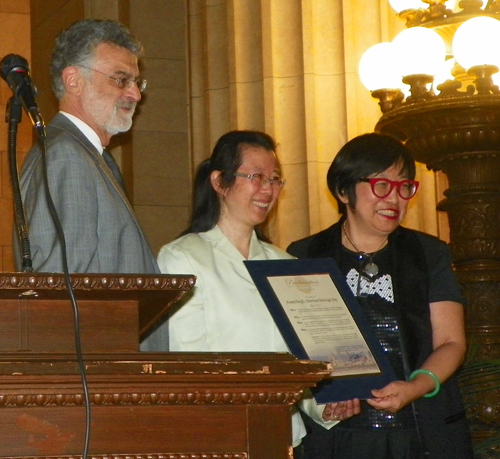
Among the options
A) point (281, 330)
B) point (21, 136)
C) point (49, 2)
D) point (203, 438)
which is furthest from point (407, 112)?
point (21, 136)

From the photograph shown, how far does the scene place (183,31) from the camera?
7.30m

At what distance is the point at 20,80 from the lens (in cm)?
262

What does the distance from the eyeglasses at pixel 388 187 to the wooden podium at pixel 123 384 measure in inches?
65.9

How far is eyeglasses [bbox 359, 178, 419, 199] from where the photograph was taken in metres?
3.87

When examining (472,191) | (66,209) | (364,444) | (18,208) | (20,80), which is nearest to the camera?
(18,208)

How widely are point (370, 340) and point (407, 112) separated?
1.96 m


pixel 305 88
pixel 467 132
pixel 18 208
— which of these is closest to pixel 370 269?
pixel 467 132

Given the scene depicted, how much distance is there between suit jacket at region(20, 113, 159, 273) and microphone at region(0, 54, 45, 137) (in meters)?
0.41

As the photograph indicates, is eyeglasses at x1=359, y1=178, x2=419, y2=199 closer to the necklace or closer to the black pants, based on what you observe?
the necklace

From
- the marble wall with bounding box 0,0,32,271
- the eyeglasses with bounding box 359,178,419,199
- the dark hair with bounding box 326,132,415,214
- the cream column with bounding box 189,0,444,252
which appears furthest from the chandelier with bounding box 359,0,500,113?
the marble wall with bounding box 0,0,32,271

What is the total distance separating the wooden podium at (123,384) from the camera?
2.06 meters

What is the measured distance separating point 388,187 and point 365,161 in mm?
134

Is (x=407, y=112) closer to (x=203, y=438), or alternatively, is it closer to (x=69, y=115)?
(x=69, y=115)

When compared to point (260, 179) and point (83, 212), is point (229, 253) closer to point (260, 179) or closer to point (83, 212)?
point (260, 179)
